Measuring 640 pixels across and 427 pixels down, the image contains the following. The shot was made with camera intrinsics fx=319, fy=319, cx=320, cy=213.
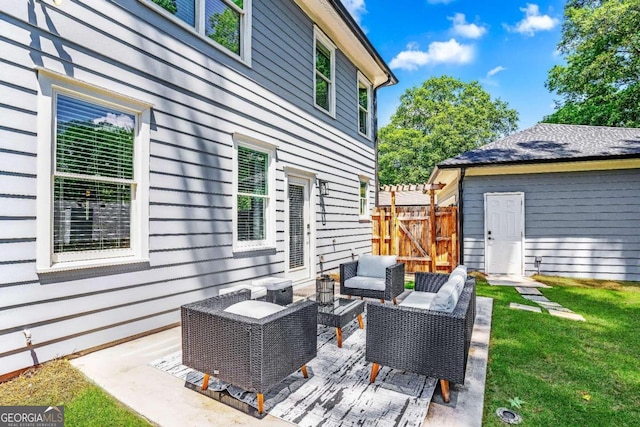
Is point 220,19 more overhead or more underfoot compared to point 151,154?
more overhead

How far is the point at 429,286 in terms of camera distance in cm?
428

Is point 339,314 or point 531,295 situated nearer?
point 339,314

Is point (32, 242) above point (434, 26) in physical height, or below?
below

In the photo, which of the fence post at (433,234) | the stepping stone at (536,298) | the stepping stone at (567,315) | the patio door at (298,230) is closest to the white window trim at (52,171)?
the patio door at (298,230)

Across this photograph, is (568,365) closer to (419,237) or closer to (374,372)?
(374,372)

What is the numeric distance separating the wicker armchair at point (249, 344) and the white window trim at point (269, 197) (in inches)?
86.5

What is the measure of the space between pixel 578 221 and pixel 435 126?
21298 millimetres

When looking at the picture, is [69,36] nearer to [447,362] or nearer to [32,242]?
[32,242]

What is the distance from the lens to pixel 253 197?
511cm

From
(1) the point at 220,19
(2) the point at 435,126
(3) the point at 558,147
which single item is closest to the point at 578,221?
(3) the point at 558,147

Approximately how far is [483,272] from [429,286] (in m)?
4.34

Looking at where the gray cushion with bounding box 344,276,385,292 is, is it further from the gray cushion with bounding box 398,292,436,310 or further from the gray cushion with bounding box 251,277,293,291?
the gray cushion with bounding box 251,277,293,291

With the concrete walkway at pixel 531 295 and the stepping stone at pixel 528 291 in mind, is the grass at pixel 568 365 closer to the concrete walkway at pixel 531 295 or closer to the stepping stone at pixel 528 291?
the concrete walkway at pixel 531 295

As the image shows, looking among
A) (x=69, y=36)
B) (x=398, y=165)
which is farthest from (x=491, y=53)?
(x=69, y=36)
